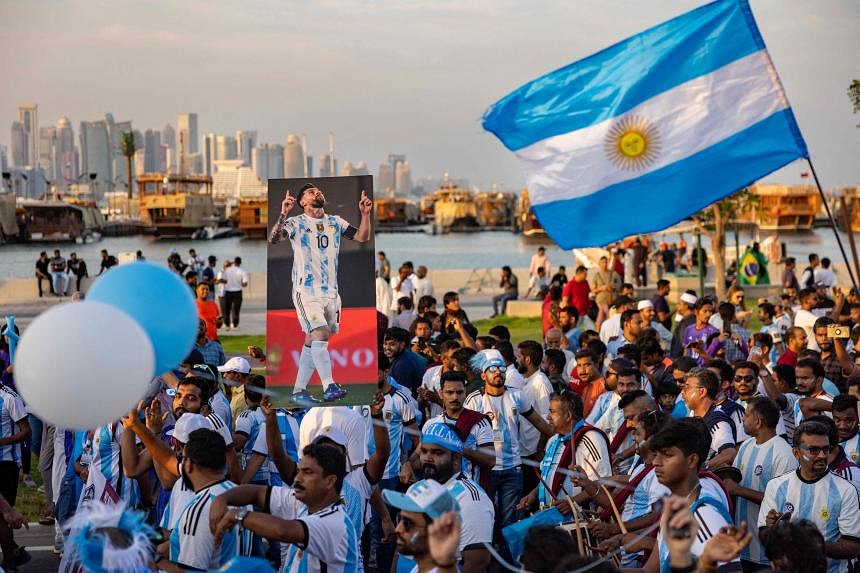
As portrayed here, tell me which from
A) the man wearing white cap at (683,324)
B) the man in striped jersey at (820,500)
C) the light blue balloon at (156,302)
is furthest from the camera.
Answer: the man wearing white cap at (683,324)

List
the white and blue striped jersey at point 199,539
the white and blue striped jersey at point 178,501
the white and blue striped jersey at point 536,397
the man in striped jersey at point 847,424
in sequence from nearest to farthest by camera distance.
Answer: the white and blue striped jersey at point 199,539, the white and blue striped jersey at point 178,501, the man in striped jersey at point 847,424, the white and blue striped jersey at point 536,397

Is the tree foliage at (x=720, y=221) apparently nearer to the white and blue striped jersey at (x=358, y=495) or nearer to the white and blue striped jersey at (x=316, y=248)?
the white and blue striped jersey at (x=358, y=495)

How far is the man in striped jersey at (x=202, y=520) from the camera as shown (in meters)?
5.80

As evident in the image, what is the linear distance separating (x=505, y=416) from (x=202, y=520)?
377 cm

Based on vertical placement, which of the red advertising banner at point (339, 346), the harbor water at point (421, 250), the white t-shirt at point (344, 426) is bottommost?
the harbor water at point (421, 250)

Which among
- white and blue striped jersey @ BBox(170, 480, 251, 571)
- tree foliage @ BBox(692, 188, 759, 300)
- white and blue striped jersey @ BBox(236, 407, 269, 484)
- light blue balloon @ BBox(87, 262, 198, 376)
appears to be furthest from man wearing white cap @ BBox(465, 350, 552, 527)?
tree foliage @ BBox(692, 188, 759, 300)

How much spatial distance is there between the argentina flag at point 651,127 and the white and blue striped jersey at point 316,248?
2.65 metres

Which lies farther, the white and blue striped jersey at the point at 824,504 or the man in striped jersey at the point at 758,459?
the man in striped jersey at the point at 758,459

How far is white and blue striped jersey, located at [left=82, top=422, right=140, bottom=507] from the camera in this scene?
26.4 feet

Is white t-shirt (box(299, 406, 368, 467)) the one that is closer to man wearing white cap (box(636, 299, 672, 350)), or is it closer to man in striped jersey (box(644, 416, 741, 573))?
man in striped jersey (box(644, 416, 741, 573))

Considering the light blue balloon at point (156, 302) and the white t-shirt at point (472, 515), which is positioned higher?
the light blue balloon at point (156, 302)

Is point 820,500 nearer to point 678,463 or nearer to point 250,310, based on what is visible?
point 678,463

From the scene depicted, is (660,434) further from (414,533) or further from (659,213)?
(659,213)

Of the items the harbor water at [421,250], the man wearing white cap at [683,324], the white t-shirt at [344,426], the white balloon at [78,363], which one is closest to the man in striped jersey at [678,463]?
the white t-shirt at [344,426]
